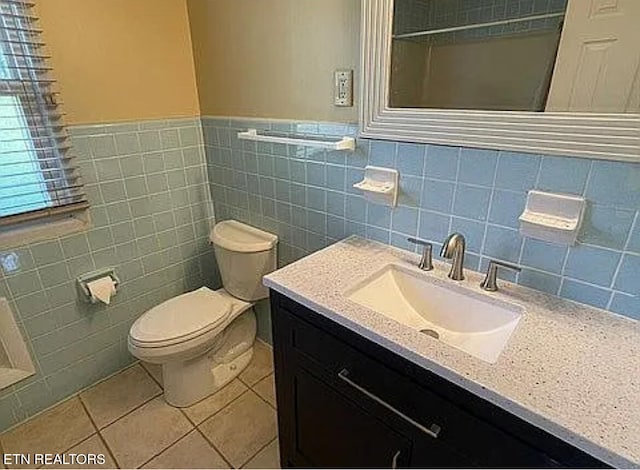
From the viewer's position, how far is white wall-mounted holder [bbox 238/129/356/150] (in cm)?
124

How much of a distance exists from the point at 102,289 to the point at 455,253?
1.50 meters

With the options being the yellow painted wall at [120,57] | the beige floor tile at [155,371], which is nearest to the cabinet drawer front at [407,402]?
the beige floor tile at [155,371]

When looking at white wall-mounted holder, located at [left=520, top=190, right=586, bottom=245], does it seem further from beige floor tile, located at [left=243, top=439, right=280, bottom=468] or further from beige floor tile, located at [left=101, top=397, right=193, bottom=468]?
beige floor tile, located at [left=101, top=397, right=193, bottom=468]

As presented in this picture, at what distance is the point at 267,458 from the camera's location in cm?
143

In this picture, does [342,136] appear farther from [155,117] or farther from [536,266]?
[155,117]

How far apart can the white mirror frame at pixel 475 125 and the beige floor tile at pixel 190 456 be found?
1368 millimetres

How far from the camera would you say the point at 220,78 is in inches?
64.6

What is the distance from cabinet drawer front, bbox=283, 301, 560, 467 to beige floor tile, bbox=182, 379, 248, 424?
819 mm

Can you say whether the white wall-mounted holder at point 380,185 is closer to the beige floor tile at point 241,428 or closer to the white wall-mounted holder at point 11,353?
the beige floor tile at point 241,428

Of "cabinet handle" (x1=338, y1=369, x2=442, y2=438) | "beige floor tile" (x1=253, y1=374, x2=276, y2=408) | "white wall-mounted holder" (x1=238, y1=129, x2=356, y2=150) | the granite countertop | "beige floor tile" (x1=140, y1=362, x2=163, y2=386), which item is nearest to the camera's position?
the granite countertop

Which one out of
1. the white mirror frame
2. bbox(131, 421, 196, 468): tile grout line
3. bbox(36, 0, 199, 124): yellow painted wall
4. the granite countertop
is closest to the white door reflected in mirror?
the white mirror frame

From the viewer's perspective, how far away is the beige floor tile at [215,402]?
5.31 feet

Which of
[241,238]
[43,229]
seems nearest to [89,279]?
[43,229]

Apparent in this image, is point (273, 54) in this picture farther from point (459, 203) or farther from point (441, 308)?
point (441, 308)
